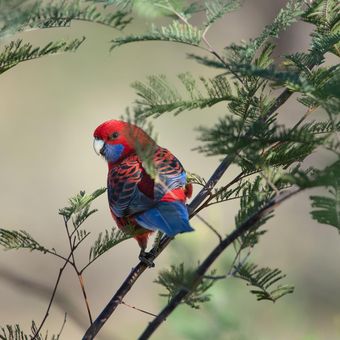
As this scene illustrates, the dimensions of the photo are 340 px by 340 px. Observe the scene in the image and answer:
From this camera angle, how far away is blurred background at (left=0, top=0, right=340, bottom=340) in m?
5.03

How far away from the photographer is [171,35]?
1098 mm

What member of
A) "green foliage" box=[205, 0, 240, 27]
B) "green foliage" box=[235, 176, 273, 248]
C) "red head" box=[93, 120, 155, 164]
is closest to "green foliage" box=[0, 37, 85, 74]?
"green foliage" box=[205, 0, 240, 27]

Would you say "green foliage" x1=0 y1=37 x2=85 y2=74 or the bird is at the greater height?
the bird

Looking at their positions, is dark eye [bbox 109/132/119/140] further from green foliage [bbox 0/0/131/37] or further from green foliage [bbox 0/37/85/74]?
green foliage [bbox 0/0/131/37]

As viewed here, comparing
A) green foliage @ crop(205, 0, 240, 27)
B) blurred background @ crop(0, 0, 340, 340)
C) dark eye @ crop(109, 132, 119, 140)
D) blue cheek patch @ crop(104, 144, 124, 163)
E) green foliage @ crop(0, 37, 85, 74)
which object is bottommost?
green foliage @ crop(205, 0, 240, 27)

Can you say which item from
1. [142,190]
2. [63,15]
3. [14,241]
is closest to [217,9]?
[63,15]

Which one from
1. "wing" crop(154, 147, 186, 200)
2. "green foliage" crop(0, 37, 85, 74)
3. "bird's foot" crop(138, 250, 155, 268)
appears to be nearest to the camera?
"green foliage" crop(0, 37, 85, 74)

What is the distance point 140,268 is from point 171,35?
1.71 feet

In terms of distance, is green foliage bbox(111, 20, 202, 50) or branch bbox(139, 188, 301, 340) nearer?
branch bbox(139, 188, 301, 340)

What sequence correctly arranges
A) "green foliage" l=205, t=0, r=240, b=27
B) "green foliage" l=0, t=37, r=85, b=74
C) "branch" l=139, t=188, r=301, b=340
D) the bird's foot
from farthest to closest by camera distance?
the bird's foot, "green foliage" l=0, t=37, r=85, b=74, "green foliage" l=205, t=0, r=240, b=27, "branch" l=139, t=188, r=301, b=340

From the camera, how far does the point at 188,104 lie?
1.11m

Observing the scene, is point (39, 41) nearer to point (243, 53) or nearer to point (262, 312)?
point (262, 312)

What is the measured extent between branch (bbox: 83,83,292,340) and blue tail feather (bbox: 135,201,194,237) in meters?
0.04

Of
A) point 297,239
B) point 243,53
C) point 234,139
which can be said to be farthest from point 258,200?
point 297,239
